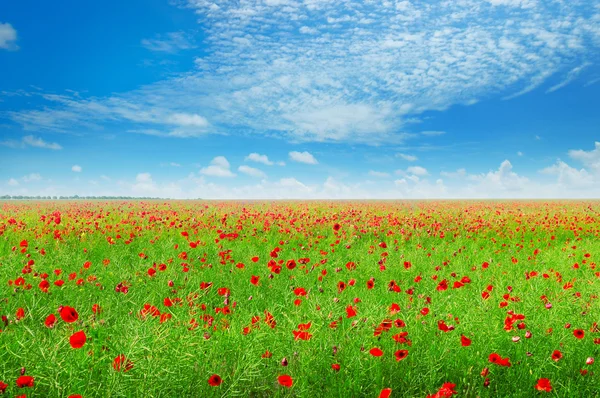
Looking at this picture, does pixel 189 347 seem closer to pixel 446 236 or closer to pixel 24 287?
pixel 24 287

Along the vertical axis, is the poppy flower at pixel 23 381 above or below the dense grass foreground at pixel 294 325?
above

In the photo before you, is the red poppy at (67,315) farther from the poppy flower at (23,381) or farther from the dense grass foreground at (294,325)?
the poppy flower at (23,381)

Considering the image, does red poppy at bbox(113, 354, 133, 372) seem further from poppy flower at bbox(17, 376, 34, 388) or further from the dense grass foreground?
poppy flower at bbox(17, 376, 34, 388)

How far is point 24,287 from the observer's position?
14.3ft

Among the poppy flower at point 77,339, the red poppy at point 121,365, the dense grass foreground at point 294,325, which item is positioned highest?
the poppy flower at point 77,339

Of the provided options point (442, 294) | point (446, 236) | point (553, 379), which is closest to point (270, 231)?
point (446, 236)

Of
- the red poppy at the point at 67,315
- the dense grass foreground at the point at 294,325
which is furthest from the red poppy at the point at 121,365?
the red poppy at the point at 67,315

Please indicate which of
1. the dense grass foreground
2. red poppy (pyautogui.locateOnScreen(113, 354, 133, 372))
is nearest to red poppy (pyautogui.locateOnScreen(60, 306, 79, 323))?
the dense grass foreground

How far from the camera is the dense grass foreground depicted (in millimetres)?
2434

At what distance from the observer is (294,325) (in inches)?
133

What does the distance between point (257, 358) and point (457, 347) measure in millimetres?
1598

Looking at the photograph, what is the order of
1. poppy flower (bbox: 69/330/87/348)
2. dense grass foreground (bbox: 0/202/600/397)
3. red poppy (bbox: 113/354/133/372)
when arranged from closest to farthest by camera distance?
poppy flower (bbox: 69/330/87/348)
red poppy (bbox: 113/354/133/372)
dense grass foreground (bbox: 0/202/600/397)

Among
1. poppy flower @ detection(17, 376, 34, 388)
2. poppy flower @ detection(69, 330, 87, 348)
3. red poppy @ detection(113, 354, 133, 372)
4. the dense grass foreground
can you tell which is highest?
poppy flower @ detection(69, 330, 87, 348)

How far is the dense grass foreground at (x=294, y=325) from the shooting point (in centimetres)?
243
